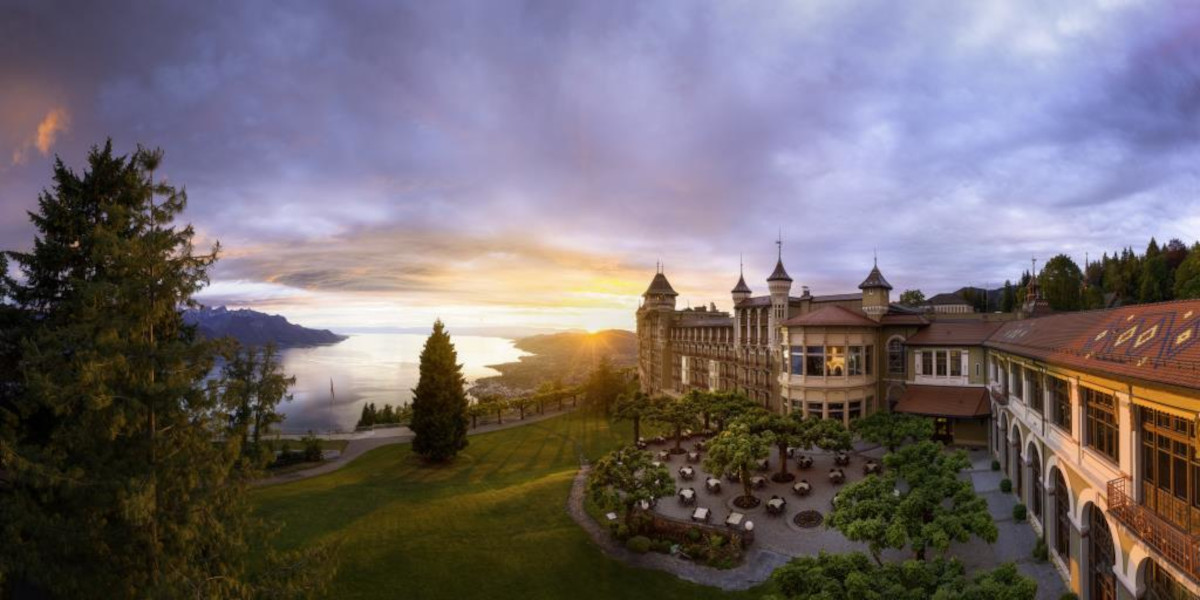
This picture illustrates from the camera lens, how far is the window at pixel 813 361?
3666cm

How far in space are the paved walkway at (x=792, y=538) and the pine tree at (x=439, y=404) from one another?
1065cm

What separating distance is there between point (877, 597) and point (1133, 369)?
773 centimetres

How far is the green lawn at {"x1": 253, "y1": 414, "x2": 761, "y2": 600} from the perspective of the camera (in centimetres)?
1919

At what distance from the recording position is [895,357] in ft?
125

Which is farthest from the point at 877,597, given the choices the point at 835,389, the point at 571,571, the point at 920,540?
the point at 835,389

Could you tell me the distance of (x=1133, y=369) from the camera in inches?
474

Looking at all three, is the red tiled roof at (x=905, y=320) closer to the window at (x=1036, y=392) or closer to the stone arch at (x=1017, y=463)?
the stone arch at (x=1017, y=463)

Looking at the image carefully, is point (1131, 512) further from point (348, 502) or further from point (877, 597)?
point (348, 502)

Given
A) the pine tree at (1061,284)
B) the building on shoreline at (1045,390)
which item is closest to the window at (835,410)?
the building on shoreline at (1045,390)

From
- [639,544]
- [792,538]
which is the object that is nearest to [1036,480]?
[792,538]

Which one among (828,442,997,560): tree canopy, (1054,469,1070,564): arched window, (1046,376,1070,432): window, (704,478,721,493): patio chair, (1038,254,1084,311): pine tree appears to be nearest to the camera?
(828,442,997,560): tree canopy

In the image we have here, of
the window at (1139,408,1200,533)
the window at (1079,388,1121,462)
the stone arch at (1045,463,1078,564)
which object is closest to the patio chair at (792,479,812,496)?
the stone arch at (1045,463,1078,564)

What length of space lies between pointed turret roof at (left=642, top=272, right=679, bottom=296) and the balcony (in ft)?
162

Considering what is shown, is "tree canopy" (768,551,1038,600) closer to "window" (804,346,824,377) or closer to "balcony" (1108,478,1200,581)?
"balcony" (1108,478,1200,581)
